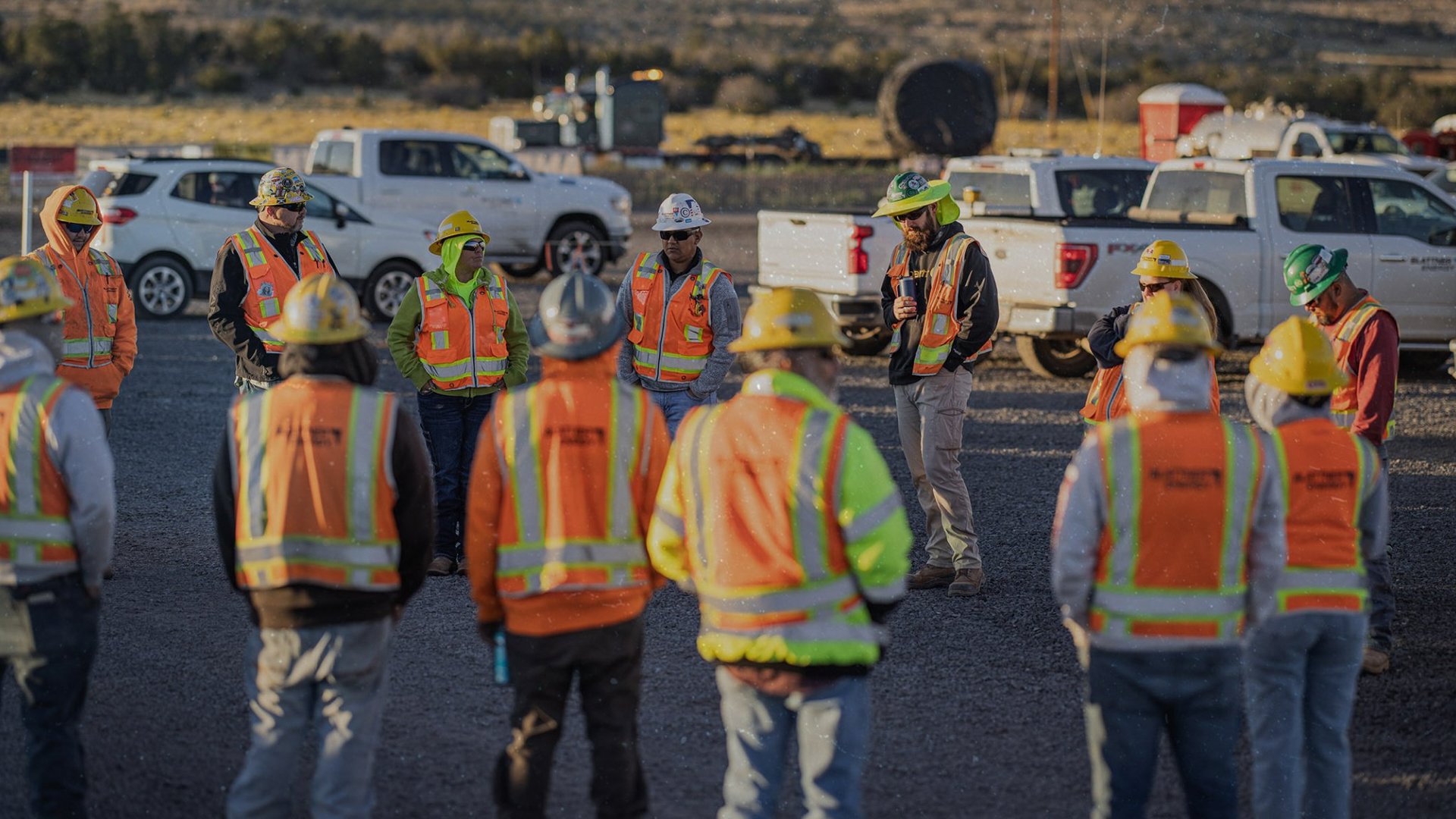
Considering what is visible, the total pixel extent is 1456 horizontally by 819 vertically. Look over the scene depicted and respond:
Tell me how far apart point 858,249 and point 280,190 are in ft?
26.1

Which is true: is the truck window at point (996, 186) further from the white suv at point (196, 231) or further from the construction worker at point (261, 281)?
the construction worker at point (261, 281)

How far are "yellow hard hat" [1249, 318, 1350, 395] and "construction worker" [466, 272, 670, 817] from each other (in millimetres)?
1920

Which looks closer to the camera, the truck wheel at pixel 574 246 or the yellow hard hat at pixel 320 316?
the yellow hard hat at pixel 320 316

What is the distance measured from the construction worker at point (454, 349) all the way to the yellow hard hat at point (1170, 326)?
4123mm

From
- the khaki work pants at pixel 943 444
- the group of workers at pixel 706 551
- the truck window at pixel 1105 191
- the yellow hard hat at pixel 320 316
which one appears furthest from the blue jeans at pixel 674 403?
the truck window at pixel 1105 191

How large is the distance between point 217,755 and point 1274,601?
353 centimetres

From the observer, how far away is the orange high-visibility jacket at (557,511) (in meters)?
4.17

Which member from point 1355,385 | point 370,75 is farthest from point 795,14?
point 1355,385

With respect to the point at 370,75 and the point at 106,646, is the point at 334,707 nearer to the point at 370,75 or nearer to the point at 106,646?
the point at 106,646

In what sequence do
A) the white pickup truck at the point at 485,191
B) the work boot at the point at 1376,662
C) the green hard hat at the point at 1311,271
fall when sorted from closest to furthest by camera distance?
the green hard hat at the point at 1311,271, the work boot at the point at 1376,662, the white pickup truck at the point at 485,191

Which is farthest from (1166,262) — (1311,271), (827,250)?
(827,250)

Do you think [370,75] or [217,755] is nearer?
[217,755]

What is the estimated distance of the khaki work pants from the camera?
24.5 feet

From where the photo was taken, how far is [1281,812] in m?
4.48
